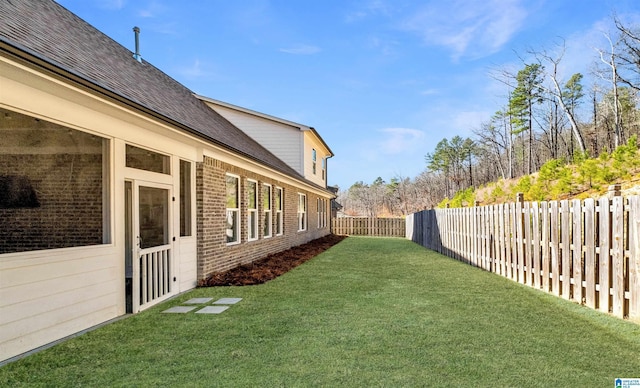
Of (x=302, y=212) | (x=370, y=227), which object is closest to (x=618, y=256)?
(x=302, y=212)

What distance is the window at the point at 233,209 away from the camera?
8.31 metres

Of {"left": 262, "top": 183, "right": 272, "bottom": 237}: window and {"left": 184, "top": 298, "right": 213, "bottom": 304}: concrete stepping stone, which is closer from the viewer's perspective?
{"left": 184, "top": 298, "right": 213, "bottom": 304}: concrete stepping stone

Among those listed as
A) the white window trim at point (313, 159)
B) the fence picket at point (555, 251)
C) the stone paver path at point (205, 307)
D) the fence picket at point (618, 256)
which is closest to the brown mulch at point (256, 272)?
the stone paver path at point (205, 307)

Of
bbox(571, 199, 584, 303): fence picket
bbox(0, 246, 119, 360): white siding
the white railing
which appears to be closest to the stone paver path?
the white railing

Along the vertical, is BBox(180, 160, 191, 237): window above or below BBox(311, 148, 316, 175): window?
below

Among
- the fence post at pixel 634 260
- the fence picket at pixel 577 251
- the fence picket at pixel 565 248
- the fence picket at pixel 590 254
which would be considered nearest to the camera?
the fence post at pixel 634 260

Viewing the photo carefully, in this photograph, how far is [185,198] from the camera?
660 cm

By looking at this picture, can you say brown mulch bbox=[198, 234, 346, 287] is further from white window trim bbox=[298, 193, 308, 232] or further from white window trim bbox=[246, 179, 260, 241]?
white window trim bbox=[298, 193, 308, 232]

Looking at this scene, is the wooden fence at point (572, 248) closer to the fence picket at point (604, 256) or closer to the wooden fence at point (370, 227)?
the fence picket at point (604, 256)

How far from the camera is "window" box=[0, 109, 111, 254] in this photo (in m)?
3.87

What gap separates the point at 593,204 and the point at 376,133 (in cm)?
3068

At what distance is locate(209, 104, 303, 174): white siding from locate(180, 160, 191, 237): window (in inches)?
363

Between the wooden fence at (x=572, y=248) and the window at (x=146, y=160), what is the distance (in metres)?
6.09

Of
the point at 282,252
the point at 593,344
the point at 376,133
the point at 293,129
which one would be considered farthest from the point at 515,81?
the point at 593,344
